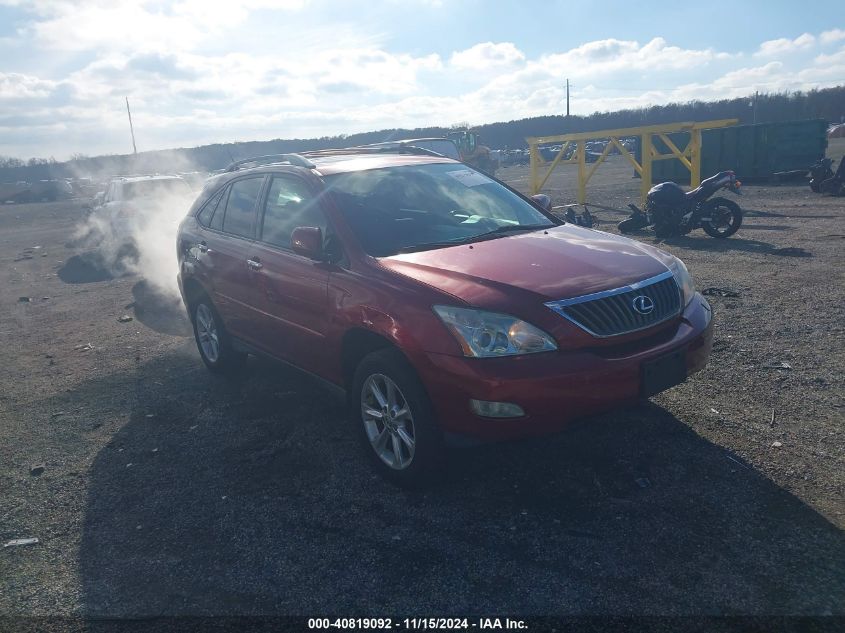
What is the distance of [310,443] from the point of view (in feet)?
15.3

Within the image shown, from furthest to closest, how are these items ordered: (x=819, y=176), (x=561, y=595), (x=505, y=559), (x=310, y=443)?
1. (x=819, y=176)
2. (x=310, y=443)
3. (x=505, y=559)
4. (x=561, y=595)

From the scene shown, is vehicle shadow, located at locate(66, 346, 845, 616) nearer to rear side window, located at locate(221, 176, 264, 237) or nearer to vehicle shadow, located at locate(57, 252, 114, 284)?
rear side window, located at locate(221, 176, 264, 237)

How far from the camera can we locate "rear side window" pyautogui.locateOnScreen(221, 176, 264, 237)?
536 centimetres

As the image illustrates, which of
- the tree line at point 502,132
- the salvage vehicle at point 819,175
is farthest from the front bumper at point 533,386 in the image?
the tree line at point 502,132

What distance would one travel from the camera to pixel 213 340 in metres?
6.22

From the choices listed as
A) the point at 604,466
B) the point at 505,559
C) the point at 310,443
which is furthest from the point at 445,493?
the point at 310,443

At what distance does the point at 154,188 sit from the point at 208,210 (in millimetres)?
9225

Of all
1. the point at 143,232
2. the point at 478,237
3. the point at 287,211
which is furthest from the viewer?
the point at 143,232

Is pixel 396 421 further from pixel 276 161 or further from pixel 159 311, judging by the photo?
pixel 159 311

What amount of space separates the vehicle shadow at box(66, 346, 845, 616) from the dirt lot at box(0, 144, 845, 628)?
1cm

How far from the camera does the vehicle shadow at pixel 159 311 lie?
8511 mm

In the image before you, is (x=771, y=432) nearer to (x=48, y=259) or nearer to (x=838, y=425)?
(x=838, y=425)

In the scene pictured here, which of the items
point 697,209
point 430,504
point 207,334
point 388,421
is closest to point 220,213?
point 207,334

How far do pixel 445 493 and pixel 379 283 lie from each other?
1.26 meters
